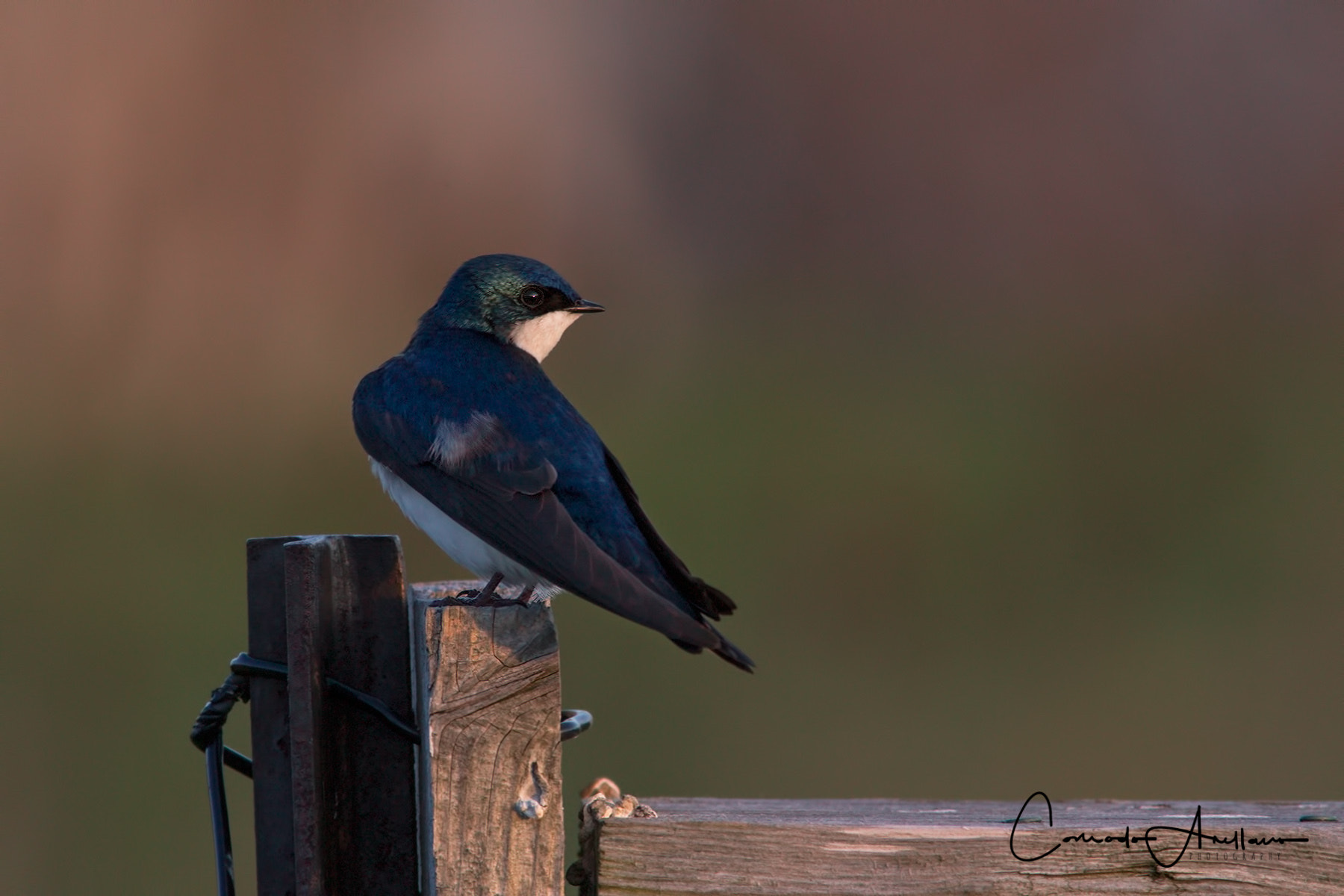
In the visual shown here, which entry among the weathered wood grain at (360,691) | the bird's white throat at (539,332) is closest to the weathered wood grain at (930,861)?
the weathered wood grain at (360,691)

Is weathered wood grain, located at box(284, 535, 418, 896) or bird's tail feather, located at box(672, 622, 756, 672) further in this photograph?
bird's tail feather, located at box(672, 622, 756, 672)

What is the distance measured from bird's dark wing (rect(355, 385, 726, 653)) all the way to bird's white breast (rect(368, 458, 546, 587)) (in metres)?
0.05

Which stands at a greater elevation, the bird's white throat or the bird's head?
the bird's head

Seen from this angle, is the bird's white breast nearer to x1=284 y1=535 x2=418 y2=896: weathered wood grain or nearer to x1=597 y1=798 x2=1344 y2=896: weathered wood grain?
x1=284 y1=535 x2=418 y2=896: weathered wood grain

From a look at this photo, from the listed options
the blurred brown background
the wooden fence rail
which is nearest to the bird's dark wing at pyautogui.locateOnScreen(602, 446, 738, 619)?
the wooden fence rail

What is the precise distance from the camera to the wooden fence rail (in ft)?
4.18

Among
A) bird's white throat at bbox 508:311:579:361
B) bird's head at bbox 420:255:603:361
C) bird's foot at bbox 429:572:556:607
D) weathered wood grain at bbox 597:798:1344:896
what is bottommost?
weathered wood grain at bbox 597:798:1344:896

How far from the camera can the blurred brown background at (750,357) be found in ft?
14.1

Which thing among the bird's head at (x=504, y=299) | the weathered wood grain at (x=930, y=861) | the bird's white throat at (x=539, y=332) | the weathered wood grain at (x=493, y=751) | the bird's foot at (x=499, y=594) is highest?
the bird's head at (x=504, y=299)

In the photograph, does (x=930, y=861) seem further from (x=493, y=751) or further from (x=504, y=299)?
(x=504, y=299)

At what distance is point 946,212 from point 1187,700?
259cm

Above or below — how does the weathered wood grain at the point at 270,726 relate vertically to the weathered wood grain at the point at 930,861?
above

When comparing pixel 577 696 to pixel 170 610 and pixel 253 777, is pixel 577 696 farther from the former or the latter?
pixel 253 777

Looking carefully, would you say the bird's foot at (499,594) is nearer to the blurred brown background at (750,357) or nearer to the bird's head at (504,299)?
the bird's head at (504,299)
